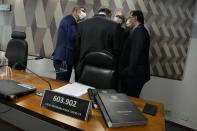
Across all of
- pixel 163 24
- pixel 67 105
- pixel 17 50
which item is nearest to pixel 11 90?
pixel 67 105

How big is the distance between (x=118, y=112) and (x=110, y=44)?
100cm

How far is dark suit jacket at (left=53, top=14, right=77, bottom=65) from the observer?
8.34ft

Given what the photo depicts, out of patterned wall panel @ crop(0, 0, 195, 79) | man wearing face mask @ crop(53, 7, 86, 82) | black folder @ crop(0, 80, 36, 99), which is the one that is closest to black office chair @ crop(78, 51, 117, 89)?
black folder @ crop(0, 80, 36, 99)

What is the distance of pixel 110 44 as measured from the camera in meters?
1.88

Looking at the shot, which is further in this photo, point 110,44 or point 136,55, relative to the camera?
point 136,55

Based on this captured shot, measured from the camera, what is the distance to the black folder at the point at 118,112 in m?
0.96

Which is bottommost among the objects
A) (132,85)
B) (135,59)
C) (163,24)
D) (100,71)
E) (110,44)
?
(132,85)

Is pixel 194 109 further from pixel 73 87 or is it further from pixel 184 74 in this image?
pixel 73 87

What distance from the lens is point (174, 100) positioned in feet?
8.89

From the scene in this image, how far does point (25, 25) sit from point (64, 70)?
188cm

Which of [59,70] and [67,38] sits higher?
[67,38]

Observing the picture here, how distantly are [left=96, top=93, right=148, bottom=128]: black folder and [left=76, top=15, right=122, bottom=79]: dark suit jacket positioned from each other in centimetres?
77

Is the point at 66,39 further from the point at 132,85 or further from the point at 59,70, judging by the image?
the point at 132,85

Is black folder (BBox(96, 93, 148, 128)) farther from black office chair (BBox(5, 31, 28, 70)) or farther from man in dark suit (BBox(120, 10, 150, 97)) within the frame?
black office chair (BBox(5, 31, 28, 70))
